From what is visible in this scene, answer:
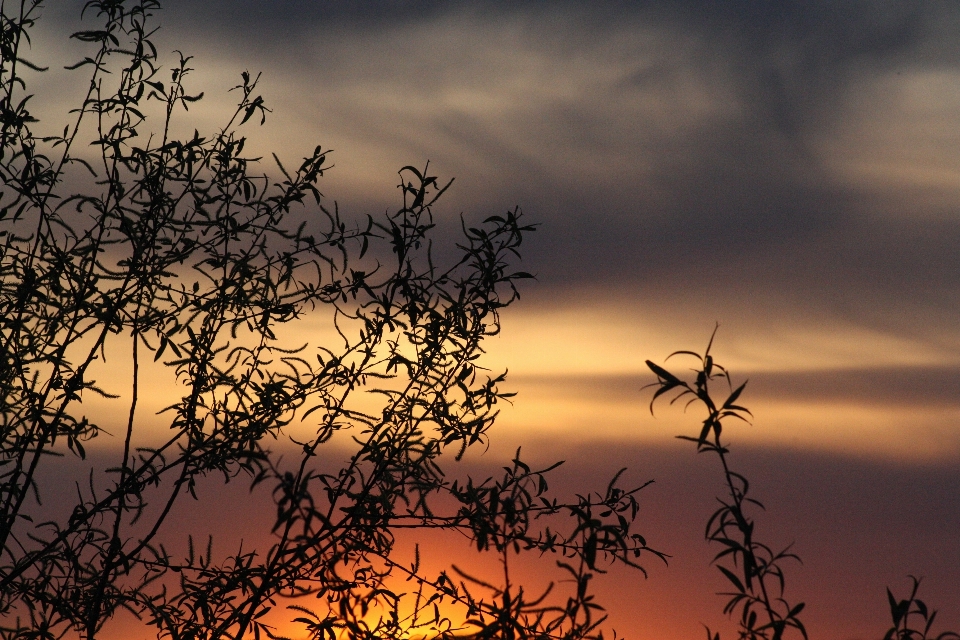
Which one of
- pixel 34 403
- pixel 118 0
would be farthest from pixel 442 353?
pixel 118 0

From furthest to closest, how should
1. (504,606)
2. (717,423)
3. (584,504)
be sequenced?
1. (584,504)
2. (504,606)
3. (717,423)

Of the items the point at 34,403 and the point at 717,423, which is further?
the point at 34,403

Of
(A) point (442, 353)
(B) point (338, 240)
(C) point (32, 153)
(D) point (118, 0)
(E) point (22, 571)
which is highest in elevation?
(D) point (118, 0)

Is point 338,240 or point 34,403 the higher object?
point 338,240

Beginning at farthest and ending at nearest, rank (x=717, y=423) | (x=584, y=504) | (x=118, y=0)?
(x=118, y=0) < (x=584, y=504) < (x=717, y=423)

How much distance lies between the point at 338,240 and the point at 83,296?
112 cm

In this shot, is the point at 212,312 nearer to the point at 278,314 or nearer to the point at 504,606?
the point at 278,314

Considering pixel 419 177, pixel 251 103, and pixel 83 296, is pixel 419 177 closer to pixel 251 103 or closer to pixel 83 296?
pixel 251 103

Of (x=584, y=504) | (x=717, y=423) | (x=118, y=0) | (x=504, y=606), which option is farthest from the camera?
(x=118, y=0)

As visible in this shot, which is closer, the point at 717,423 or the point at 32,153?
the point at 717,423

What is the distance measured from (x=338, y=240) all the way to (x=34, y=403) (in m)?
1.49

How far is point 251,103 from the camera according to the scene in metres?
4.62

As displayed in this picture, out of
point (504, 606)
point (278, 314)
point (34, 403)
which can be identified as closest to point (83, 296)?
point (34, 403)

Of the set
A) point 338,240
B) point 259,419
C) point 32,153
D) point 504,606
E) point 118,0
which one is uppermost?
point 118,0
